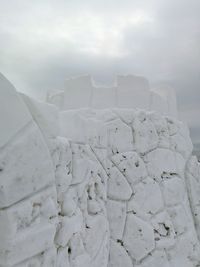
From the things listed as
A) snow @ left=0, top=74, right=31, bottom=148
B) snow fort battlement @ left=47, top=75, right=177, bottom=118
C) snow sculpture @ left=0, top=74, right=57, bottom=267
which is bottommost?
snow sculpture @ left=0, top=74, right=57, bottom=267

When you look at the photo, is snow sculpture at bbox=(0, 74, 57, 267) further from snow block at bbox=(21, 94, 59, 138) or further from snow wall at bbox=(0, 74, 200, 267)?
snow block at bbox=(21, 94, 59, 138)

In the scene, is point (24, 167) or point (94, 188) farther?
point (94, 188)

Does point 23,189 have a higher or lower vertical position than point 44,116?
lower

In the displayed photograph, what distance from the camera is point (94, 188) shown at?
266cm

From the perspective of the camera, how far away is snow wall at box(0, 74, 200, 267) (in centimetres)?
157

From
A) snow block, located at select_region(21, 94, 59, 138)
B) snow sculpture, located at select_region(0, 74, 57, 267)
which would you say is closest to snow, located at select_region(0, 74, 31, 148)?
snow sculpture, located at select_region(0, 74, 57, 267)

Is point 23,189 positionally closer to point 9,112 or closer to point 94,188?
point 9,112

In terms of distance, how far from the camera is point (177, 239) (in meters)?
3.59

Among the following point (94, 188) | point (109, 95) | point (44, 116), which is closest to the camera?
point (44, 116)

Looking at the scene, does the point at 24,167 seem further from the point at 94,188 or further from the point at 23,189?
the point at 94,188

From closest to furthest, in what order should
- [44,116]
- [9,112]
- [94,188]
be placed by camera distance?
[9,112] < [44,116] < [94,188]

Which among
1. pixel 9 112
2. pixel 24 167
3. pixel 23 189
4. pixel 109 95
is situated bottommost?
pixel 23 189

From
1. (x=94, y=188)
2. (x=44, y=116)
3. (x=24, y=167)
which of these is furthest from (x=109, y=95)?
(x=24, y=167)

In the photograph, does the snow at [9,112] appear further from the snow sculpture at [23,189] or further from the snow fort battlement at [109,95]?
the snow fort battlement at [109,95]
